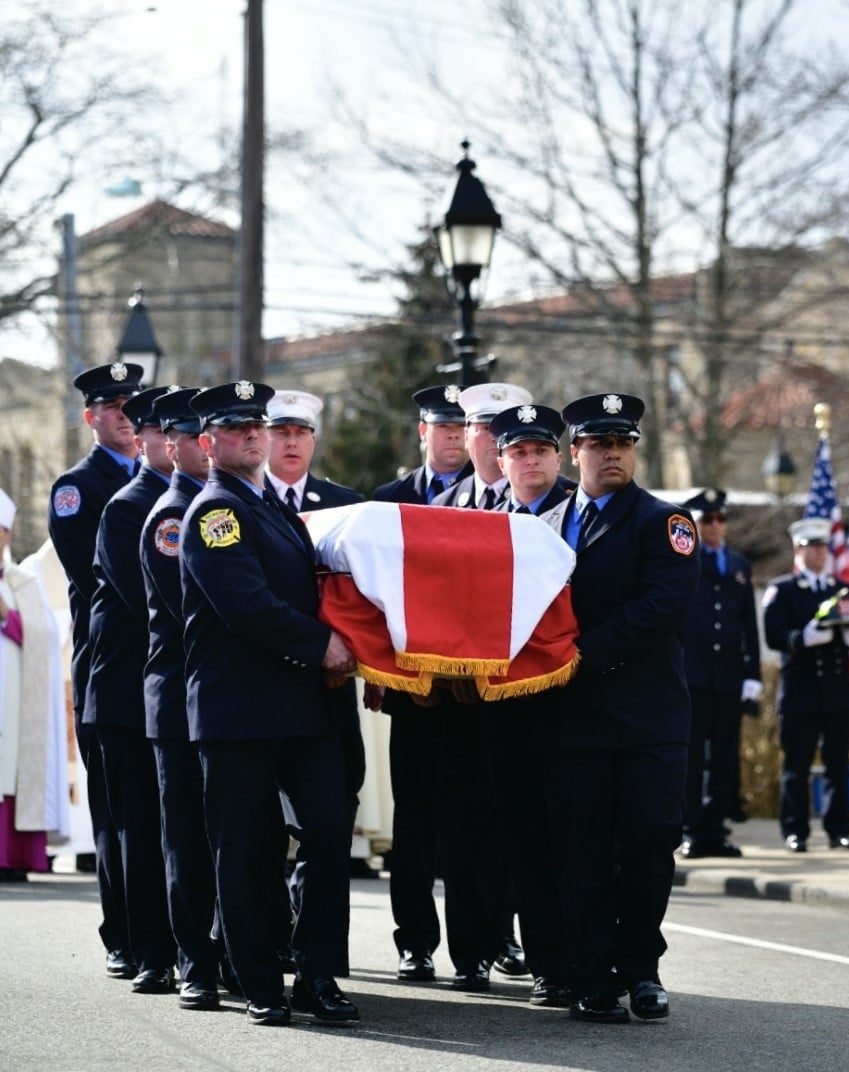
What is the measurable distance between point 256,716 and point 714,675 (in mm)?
7469

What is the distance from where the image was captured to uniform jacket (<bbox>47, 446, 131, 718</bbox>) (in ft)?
29.0

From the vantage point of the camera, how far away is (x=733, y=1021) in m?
7.64

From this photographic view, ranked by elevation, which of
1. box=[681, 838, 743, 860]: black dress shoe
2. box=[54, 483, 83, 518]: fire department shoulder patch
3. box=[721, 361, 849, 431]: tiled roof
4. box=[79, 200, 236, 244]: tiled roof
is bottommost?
box=[681, 838, 743, 860]: black dress shoe

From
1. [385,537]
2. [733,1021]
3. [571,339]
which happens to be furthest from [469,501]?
→ [571,339]

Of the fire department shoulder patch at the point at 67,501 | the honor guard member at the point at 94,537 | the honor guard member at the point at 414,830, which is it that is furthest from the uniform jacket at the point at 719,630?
the fire department shoulder patch at the point at 67,501

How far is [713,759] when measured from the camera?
1447 centimetres

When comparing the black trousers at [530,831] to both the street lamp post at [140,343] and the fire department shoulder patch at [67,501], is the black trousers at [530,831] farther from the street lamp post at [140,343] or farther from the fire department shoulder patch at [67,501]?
the street lamp post at [140,343]

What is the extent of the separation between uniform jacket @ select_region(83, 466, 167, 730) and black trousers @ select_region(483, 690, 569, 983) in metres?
1.43

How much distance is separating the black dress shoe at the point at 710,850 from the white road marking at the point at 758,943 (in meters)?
3.46

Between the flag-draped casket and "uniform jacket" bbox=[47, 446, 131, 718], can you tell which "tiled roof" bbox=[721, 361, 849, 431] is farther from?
the flag-draped casket

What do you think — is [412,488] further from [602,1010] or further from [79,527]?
[602,1010]

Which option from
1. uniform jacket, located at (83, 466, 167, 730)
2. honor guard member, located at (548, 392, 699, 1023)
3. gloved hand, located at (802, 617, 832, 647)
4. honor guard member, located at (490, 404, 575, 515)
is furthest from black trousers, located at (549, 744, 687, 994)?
gloved hand, located at (802, 617, 832, 647)

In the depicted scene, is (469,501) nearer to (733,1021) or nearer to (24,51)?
(733,1021)

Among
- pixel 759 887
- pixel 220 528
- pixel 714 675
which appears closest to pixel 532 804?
pixel 220 528
